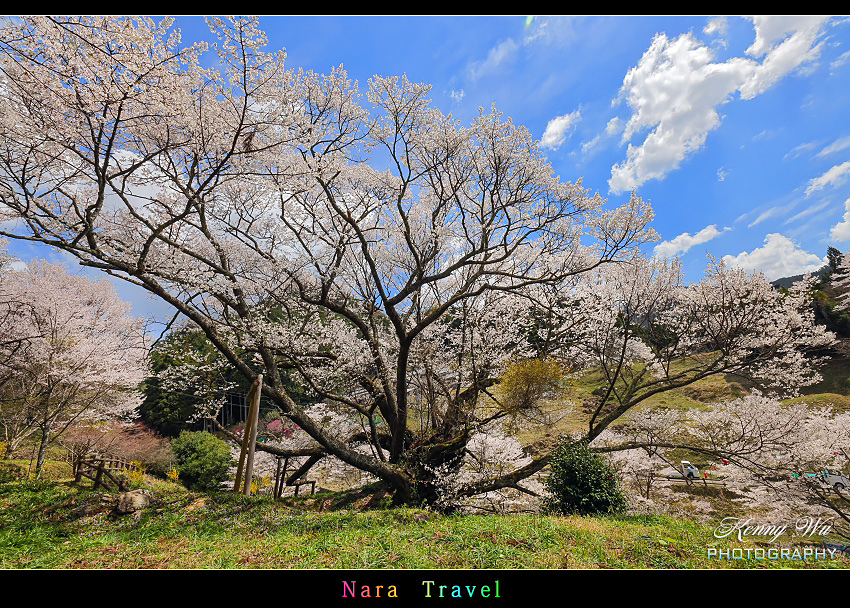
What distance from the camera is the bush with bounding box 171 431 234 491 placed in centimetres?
1738

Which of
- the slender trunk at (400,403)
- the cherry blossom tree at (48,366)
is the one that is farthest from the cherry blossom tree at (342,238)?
the cherry blossom tree at (48,366)

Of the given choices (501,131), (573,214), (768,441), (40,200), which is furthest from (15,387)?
(768,441)

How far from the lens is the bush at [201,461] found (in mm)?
17375

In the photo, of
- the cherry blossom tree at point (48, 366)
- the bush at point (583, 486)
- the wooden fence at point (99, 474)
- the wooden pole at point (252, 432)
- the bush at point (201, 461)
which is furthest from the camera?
the bush at point (201, 461)

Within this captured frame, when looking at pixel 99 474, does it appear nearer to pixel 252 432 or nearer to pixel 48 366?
pixel 48 366

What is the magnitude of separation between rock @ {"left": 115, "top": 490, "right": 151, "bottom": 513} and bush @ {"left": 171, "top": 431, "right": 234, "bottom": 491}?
13285 millimetres

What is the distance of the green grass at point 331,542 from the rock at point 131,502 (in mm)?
162

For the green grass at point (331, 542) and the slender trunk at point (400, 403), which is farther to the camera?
the slender trunk at point (400, 403)

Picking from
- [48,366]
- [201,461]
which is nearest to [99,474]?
[48,366]

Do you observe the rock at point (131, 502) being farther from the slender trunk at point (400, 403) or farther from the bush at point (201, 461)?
the bush at point (201, 461)

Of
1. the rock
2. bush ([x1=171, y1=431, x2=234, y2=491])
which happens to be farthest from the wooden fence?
bush ([x1=171, y1=431, x2=234, y2=491])

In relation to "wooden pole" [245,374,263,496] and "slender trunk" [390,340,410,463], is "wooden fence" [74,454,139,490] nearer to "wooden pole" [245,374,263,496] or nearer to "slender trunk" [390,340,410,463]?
"wooden pole" [245,374,263,496]
